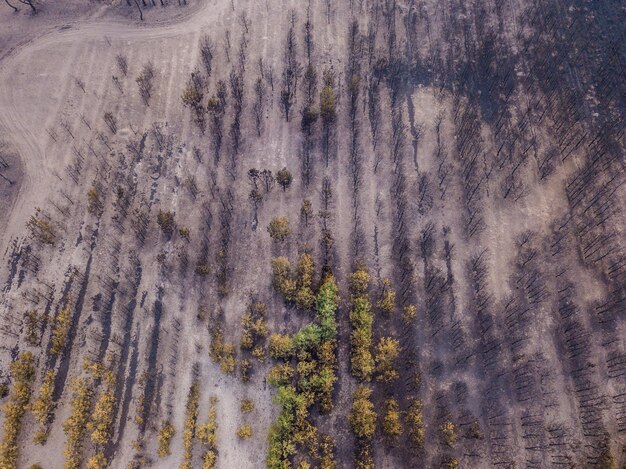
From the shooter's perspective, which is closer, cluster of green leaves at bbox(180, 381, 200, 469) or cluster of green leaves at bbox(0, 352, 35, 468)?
cluster of green leaves at bbox(0, 352, 35, 468)

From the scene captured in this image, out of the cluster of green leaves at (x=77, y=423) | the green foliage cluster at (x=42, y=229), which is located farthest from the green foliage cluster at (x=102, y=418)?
the green foliage cluster at (x=42, y=229)

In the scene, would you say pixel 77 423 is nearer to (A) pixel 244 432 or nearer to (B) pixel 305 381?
(A) pixel 244 432

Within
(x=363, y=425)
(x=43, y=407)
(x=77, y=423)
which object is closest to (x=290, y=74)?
(x=363, y=425)

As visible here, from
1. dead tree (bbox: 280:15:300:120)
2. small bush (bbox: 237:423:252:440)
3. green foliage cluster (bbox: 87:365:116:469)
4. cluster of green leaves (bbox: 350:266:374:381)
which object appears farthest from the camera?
dead tree (bbox: 280:15:300:120)

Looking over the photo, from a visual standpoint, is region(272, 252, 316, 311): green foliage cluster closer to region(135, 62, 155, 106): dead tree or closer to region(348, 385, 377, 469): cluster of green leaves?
region(348, 385, 377, 469): cluster of green leaves

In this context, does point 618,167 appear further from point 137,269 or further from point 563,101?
point 137,269

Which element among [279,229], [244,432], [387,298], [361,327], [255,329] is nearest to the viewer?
[244,432]

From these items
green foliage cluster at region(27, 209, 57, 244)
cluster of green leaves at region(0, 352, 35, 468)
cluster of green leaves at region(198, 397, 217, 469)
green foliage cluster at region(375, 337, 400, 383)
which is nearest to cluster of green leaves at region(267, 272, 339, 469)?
Answer: green foliage cluster at region(375, 337, 400, 383)

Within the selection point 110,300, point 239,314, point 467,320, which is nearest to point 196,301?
point 239,314

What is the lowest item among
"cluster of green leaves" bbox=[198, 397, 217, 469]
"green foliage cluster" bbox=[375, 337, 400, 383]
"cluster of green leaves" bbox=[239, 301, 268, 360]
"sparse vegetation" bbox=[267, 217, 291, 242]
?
"cluster of green leaves" bbox=[198, 397, 217, 469]
